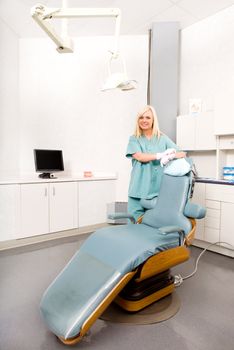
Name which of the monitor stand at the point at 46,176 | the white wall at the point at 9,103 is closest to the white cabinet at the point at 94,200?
the monitor stand at the point at 46,176

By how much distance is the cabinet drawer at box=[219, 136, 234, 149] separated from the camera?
2.90m

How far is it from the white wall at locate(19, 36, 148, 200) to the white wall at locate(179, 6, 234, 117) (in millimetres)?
606

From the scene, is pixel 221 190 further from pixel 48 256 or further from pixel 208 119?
pixel 48 256

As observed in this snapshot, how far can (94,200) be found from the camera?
3.77m

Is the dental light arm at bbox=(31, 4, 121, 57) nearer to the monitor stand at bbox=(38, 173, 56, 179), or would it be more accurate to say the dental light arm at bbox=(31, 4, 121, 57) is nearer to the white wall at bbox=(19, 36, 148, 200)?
the monitor stand at bbox=(38, 173, 56, 179)

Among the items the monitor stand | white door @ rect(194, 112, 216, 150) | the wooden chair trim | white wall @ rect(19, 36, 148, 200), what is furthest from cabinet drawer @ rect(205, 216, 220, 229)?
the monitor stand

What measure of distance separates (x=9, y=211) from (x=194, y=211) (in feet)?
6.89

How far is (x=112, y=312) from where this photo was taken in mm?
1731

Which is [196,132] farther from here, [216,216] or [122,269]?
[122,269]

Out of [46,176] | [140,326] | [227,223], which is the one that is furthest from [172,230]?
[46,176]

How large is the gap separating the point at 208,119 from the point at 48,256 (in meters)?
2.42

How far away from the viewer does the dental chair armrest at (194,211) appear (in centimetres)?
192

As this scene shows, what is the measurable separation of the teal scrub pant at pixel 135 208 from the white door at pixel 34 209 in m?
1.31

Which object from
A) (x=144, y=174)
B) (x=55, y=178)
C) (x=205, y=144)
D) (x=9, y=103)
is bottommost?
(x=55, y=178)
